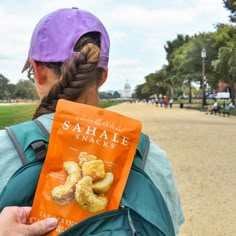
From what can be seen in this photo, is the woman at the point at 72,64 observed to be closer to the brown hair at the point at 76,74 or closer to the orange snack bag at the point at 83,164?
the brown hair at the point at 76,74

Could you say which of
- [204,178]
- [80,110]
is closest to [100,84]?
[80,110]

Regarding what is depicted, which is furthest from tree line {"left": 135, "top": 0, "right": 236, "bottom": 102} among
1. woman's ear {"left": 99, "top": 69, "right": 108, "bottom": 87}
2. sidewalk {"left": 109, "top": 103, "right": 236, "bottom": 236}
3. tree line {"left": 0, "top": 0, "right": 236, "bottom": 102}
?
woman's ear {"left": 99, "top": 69, "right": 108, "bottom": 87}

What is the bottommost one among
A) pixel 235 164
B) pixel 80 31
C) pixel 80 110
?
pixel 235 164

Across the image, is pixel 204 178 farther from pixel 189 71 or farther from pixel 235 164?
pixel 189 71

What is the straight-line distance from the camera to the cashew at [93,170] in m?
1.32

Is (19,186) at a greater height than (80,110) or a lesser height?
lesser

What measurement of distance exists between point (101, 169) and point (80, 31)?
50 cm

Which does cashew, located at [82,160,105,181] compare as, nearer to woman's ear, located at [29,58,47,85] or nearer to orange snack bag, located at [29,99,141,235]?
orange snack bag, located at [29,99,141,235]

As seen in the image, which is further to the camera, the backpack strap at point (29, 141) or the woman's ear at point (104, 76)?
the woman's ear at point (104, 76)

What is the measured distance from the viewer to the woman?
1489mm

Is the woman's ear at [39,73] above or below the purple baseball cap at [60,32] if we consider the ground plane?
below

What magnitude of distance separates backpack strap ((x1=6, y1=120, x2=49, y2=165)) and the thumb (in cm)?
18

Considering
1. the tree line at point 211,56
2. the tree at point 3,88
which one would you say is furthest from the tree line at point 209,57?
the tree at point 3,88

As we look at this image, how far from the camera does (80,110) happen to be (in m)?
1.38
